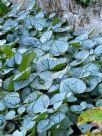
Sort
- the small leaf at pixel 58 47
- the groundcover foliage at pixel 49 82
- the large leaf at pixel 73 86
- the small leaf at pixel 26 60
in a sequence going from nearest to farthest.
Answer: the groundcover foliage at pixel 49 82 < the large leaf at pixel 73 86 < the small leaf at pixel 26 60 < the small leaf at pixel 58 47

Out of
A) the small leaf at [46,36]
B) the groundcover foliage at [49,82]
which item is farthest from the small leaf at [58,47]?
the small leaf at [46,36]

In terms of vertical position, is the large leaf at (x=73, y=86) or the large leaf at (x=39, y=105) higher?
the large leaf at (x=73, y=86)

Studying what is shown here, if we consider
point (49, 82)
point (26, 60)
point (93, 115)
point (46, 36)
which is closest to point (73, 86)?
point (49, 82)

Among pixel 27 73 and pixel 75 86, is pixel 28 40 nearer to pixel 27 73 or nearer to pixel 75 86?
pixel 27 73

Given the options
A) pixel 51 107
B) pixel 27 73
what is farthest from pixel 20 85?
pixel 51 107

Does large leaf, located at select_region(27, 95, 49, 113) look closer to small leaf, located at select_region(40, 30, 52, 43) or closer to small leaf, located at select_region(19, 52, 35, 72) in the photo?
small leaf, located at select_region(19, 52, 35, 72)

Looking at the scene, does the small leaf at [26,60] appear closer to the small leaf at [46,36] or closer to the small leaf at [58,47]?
the small leaf at [58,47]

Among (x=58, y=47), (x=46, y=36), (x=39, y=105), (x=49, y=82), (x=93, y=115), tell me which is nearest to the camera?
(x=93, y=115)

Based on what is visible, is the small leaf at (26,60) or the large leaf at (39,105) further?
the small leaf at (26,60)

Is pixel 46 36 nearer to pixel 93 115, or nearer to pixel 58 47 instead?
pixel 58 47
